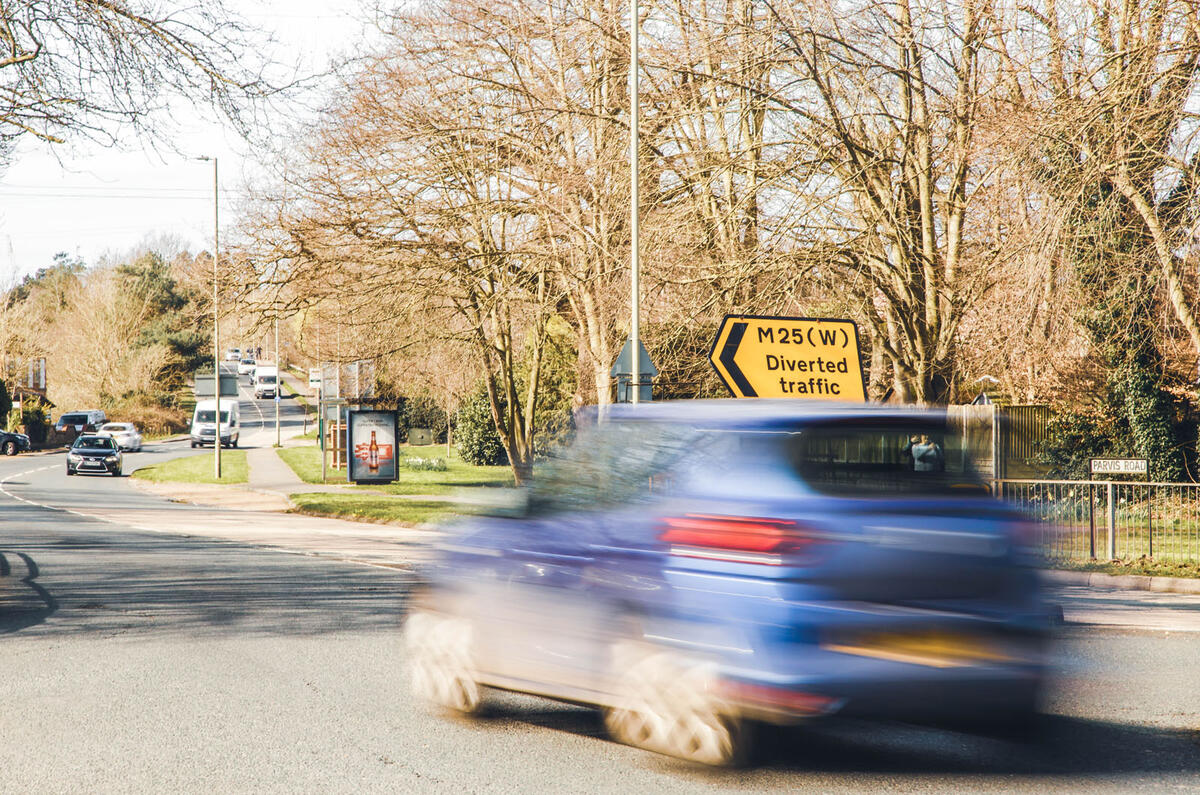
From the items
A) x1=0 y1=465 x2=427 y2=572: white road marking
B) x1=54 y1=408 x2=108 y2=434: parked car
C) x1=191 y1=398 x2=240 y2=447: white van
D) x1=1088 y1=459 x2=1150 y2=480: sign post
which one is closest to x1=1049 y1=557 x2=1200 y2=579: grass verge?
x1=1088 y1=459 x2=1150 y2=480: sign post

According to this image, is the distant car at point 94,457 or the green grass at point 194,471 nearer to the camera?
the green grass at point 194,471

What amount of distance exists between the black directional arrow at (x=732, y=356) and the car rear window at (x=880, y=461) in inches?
267

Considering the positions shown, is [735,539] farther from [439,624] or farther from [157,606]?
[157,606]

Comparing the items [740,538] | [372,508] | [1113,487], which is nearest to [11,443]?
[372,508]

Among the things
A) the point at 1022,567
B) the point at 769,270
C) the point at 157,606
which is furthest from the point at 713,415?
the point at 769,270

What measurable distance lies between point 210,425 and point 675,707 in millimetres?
57856

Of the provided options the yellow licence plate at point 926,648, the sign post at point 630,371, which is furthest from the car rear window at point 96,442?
the yellow licence plate at point 926,648

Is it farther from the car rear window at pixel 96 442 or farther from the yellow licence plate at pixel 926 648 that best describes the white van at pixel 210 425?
the yellow licence plate at pixel 926 648

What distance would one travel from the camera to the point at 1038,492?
16.1m

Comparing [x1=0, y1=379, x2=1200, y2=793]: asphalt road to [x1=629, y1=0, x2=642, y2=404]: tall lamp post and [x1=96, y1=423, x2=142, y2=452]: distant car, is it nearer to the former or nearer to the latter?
[x1=629, y1=0, x2=642, y2=404]: tall lamp post

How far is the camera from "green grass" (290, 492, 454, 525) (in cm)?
2222

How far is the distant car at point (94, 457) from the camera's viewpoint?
1501 inches

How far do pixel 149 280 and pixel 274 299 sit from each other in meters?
65.1

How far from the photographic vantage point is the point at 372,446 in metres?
29.8
